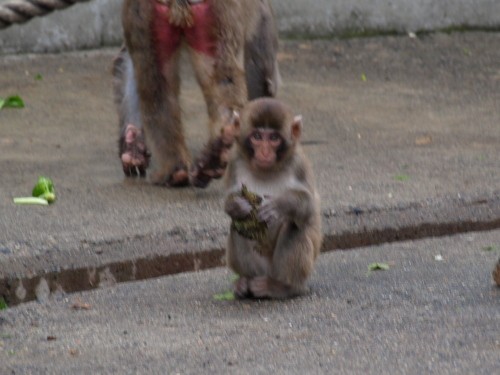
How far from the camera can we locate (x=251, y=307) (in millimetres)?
5363

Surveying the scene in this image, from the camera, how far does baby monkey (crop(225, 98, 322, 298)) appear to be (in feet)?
17.3

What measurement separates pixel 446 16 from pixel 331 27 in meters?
1.02

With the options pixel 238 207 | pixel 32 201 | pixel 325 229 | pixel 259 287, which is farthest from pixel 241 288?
pixel 32 201

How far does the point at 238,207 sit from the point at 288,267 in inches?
13.1

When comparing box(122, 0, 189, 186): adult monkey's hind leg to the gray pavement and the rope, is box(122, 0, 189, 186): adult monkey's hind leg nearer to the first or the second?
the rope

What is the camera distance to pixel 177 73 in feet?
24.5

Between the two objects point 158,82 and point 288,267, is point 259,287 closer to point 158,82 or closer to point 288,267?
point 288,267

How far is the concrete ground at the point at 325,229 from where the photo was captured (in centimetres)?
477

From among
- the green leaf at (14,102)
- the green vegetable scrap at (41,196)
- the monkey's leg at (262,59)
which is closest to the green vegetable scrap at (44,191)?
the green vegetable scrap at (41,196)

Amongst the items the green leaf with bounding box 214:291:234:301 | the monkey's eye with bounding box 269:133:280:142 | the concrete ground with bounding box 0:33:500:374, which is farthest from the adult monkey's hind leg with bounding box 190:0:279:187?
the monkey's eye with bounding box 269:133:280:142

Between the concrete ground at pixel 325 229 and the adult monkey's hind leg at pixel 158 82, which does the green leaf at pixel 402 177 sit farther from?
the adult monkey's hind leg at pixel 158 82

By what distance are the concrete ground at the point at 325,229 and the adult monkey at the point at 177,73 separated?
18cm

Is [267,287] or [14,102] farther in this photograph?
[14,102]

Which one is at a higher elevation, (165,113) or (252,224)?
(252,224)
